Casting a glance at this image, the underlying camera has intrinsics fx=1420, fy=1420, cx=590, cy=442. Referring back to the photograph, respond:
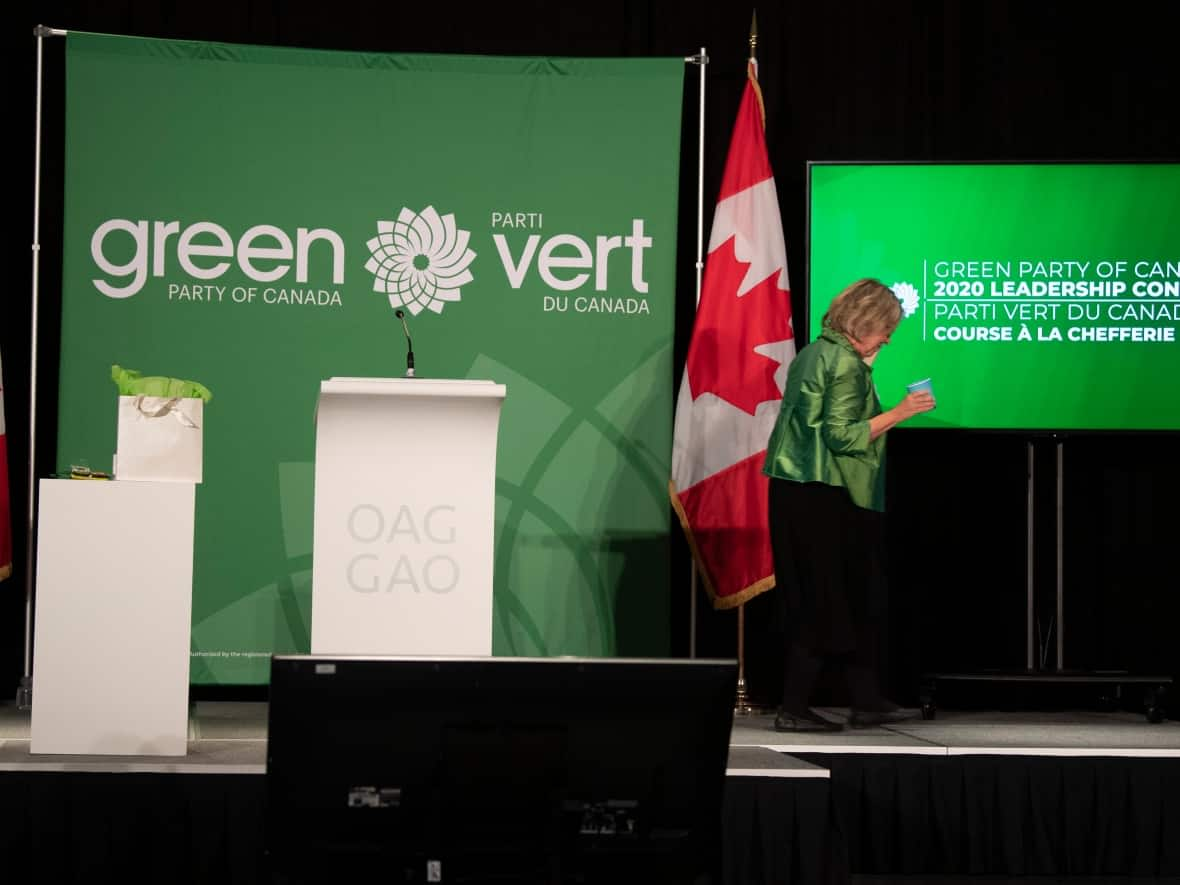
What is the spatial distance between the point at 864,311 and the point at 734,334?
3.32ft

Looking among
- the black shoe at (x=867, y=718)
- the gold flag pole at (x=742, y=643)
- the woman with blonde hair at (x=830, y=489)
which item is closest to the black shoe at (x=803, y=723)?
the woman with blonde hair at (x=830, y=489)

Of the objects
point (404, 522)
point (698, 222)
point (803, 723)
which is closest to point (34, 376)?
point (404, 522)

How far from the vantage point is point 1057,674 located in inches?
219

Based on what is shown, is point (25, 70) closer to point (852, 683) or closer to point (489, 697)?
point (852, 683)

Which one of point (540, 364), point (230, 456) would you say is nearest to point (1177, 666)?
point (540, 364)

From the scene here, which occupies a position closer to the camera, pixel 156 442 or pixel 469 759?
pixel 469 759

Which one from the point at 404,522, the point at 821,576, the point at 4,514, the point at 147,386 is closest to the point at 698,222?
the point at 821,576

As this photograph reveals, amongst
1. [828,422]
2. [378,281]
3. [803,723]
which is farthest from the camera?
[378,281]

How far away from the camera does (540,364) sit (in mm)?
6004

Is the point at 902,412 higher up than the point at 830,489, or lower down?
higher up

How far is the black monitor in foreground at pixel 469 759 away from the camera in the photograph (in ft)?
6.01

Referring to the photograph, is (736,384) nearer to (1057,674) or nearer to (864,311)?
(864,311)

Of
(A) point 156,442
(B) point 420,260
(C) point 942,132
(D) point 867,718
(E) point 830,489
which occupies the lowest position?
(D) point 867,718

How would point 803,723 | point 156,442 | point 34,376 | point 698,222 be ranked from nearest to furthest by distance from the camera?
point 156,442 < point 803,723 < point 34,376 < point 698,222
